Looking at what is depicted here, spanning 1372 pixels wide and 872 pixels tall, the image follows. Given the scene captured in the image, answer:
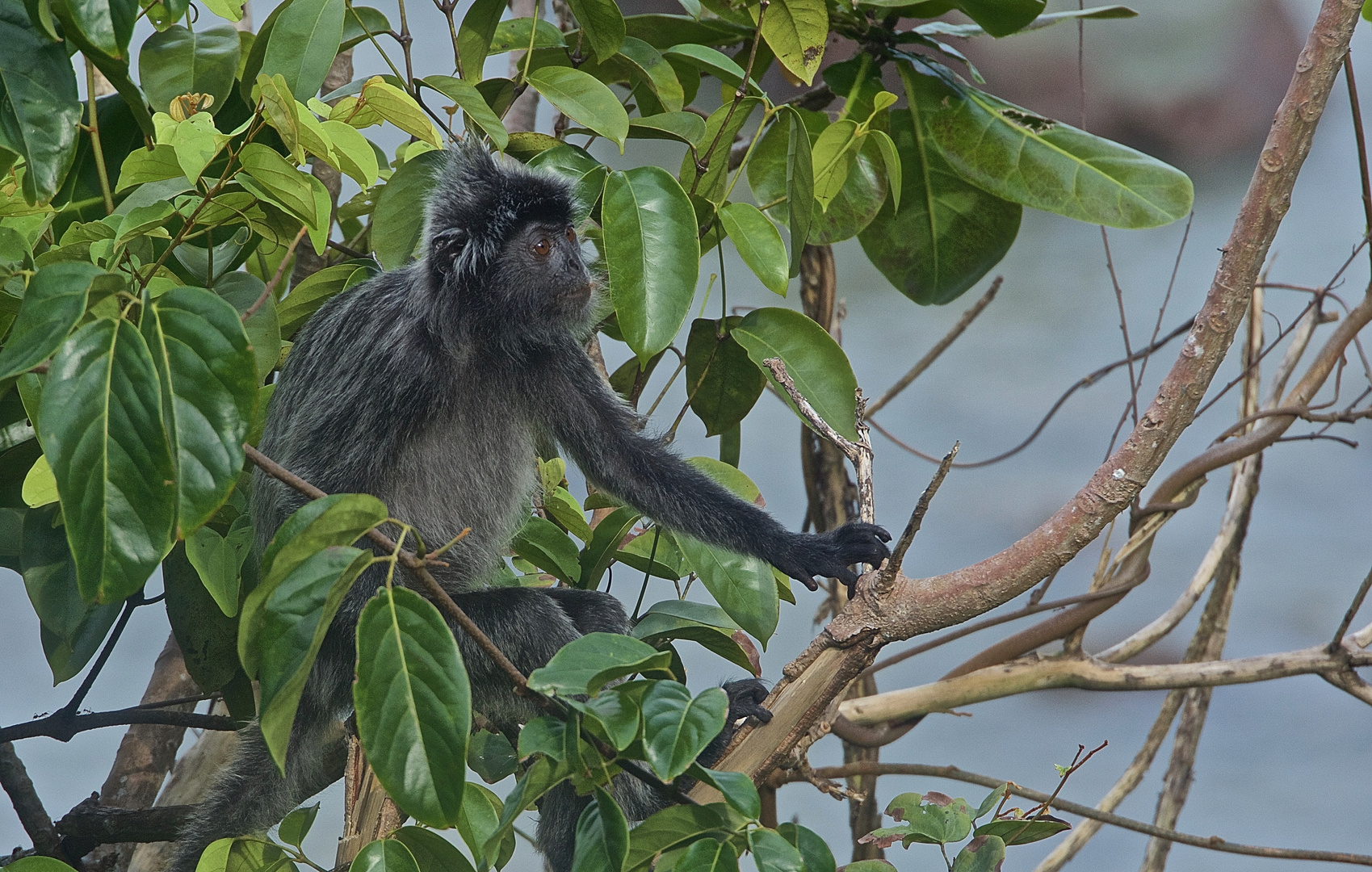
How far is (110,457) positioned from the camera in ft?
2.01

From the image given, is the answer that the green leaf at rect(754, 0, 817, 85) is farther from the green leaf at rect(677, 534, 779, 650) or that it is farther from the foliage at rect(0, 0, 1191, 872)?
the green leaf at rect(677, 534, 779, 650)

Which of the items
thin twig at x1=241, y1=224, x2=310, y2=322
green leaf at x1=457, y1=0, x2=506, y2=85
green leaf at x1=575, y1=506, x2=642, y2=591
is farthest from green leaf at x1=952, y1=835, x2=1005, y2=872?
green leaf at x1=457, y1=0, x2=506, y2=85

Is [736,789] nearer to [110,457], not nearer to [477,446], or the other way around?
[110,457]

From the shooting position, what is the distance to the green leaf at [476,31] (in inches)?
50.5

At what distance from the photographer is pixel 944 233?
1568 mm

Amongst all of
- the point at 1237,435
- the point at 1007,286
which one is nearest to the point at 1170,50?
the point at 1007,286

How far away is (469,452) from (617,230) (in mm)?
591

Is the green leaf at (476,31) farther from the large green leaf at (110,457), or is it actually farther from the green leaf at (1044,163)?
the large green leaf at (110,457)

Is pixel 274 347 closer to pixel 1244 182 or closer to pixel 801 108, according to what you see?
pixel 801 108

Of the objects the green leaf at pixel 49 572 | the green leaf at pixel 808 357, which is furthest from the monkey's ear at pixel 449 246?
the green leaf at pixel 49 572

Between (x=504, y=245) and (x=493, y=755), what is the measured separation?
2.16ft

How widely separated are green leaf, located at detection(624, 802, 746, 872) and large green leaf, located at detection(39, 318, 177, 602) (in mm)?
386

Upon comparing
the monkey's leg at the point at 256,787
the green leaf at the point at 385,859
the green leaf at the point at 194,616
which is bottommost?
the monkey's leg at the point at 256,787

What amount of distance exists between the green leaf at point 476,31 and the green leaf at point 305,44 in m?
0.25
